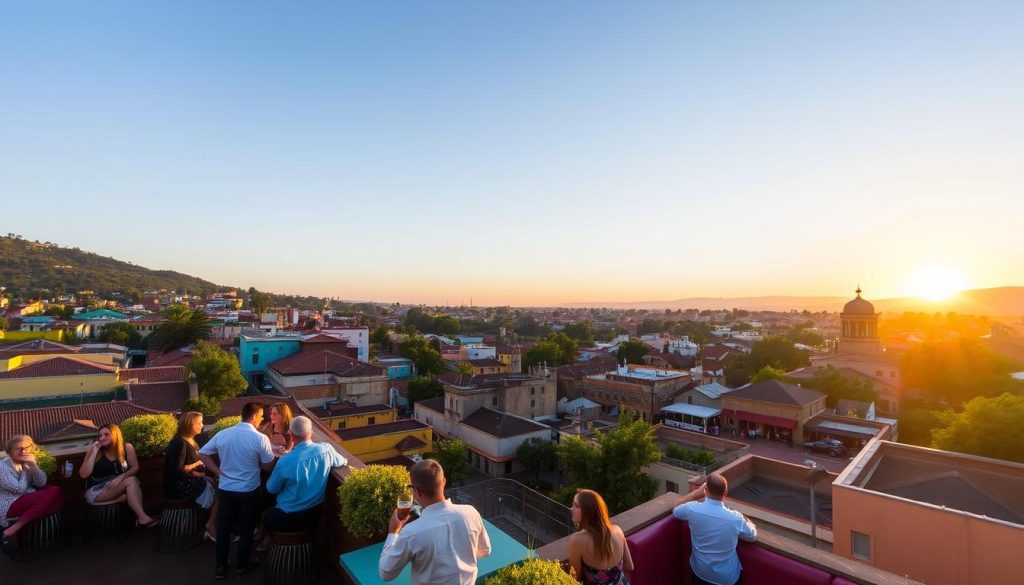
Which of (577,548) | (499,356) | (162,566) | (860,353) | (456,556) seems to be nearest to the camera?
(456,556)

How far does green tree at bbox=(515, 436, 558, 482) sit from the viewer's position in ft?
76.7

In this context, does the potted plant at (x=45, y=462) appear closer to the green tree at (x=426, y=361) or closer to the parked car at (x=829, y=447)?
the parked car at (x=829, y=447)

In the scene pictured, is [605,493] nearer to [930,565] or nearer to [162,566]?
[930,565]

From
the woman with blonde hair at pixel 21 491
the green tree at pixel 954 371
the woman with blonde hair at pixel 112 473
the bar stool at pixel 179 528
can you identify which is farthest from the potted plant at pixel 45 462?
the green tree at pixel 954 371

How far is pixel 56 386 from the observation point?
18297 millimetres

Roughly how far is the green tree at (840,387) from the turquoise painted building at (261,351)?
37167mm

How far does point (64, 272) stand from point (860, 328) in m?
148

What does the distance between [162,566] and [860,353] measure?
43.0m

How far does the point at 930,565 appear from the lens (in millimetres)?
7309

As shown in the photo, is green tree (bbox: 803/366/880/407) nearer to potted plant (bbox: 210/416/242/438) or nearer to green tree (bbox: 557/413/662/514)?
green tree (bbox: 557/413/662/514)

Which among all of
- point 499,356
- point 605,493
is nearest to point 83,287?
point 499,356

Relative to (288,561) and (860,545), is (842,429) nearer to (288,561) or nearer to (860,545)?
(860,545)

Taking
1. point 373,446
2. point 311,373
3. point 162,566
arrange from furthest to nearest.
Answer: point 311,373 → point 373,446 → point 162,566

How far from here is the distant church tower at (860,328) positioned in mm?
35406
